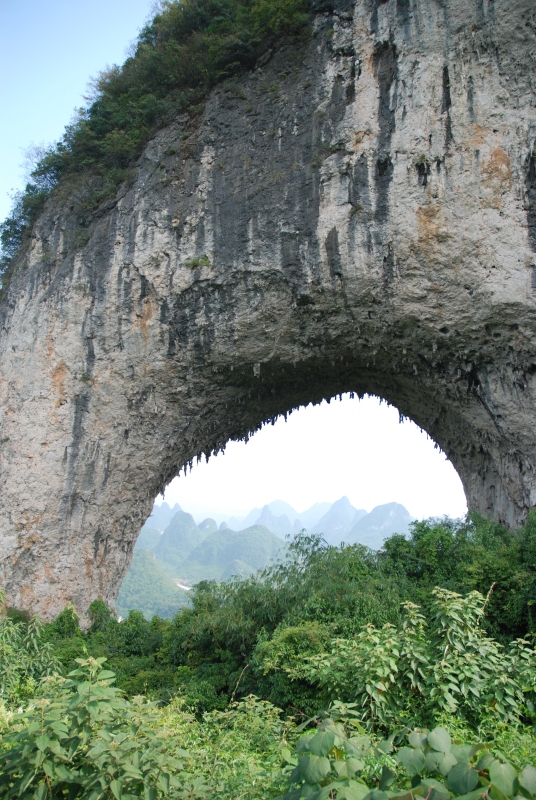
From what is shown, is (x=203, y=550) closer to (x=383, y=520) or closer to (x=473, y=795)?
(x=383, y=520)

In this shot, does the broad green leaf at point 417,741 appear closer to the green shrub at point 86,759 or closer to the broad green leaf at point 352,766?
the broad green leaf at point 352,766

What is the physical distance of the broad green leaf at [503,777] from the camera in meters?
2.17

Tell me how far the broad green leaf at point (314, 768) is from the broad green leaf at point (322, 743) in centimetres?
8

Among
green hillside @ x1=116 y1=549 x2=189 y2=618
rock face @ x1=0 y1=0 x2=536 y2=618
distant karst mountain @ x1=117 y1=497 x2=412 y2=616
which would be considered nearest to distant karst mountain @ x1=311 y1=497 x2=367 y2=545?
distant karst mountain @ x1=117 y1=497 x2=412 y2=616

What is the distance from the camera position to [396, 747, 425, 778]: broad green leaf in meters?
2.47

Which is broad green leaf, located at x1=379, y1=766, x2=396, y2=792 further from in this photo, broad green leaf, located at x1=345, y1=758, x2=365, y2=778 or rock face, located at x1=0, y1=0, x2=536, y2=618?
rock face, located at x1=0, y1=0, x2=536, y2=618

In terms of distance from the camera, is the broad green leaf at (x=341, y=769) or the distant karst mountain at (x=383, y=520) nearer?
the broad green leaf at (x=341, y=769)

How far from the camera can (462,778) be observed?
230 centimetres

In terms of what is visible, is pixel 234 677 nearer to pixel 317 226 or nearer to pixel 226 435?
pixel 226 435

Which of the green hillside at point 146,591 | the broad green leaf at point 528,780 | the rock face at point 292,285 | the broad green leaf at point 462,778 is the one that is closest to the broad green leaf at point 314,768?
the broad green leaf at point 462,778

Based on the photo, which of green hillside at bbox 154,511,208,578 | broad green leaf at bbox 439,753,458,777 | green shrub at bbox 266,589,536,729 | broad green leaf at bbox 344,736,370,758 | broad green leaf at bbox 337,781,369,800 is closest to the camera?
broad green leaf at bbox 337,781,369,800

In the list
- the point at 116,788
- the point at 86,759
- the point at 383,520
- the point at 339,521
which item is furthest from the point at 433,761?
the point at 339,521

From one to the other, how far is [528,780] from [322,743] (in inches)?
36.6

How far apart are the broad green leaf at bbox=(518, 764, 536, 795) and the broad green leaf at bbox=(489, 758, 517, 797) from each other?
0.10 ft
